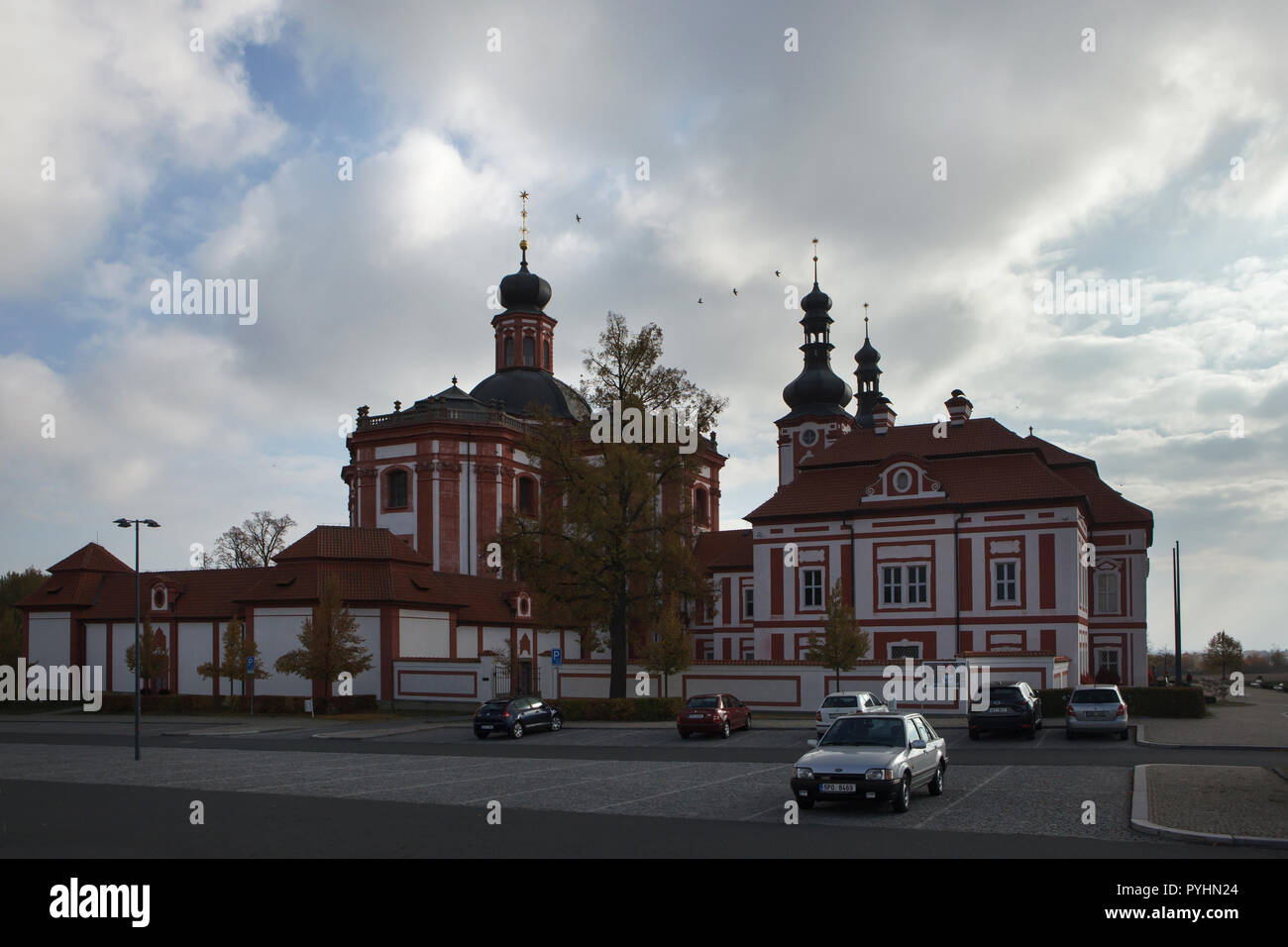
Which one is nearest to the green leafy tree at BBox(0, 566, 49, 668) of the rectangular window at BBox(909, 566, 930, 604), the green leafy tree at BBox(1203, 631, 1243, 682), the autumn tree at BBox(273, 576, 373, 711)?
the autumn tree at BBox(273, 576, 373, 711)

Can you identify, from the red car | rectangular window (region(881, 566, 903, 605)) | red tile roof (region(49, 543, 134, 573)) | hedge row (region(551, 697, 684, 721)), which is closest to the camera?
the red car

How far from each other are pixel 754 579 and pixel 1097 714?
2407 centimetres

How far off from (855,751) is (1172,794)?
5320 mm

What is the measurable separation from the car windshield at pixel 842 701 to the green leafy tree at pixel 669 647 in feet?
39.9

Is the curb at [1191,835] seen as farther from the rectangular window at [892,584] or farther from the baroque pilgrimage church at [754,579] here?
the rectangular window at [892,584]

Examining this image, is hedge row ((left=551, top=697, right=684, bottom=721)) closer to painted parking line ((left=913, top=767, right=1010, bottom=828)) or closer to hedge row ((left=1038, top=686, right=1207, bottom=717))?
hedge row ((left=1038, top=686, right=1207, bottom=717))

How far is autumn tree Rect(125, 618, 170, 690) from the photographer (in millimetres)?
54719

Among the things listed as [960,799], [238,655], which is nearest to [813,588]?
[238,655]

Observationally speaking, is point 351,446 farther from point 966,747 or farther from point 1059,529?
point 966,747

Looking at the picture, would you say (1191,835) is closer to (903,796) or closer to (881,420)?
(903,796)

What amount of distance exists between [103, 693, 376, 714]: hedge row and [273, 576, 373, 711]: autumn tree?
155 centimetres
